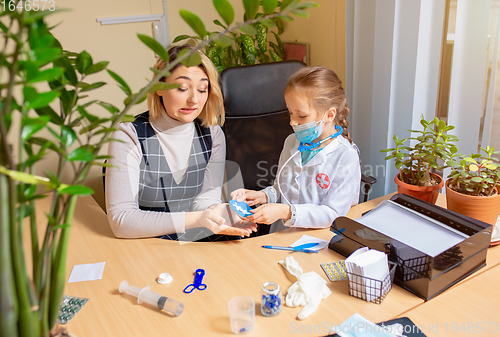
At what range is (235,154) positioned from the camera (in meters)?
1.92

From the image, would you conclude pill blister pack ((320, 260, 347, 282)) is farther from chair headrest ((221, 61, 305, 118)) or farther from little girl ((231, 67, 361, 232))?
chair headrest ((221, 61, 305, 118))

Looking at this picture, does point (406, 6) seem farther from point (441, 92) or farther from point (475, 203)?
point (475, 203)

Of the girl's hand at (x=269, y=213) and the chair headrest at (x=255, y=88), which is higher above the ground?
the chair headrest at (x=255, y=88)

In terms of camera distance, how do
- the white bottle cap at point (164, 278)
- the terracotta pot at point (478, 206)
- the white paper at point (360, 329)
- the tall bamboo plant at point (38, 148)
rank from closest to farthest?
the tall bamboo plant at point (38, 148) → the white paper at point (360, 329) → the white bottle cap at point (164, 278) → the terracotta pot at point (478, 206)

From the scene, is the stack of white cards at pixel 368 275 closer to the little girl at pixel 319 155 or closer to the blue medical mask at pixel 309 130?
the little girl at pixel 319 155

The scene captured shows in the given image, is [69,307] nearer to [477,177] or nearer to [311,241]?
[311,241]

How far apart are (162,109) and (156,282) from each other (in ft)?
2.29

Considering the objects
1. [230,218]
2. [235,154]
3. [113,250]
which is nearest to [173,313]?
[113,250]

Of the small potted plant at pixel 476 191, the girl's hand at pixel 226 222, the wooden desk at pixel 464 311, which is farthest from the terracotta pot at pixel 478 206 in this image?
the girl's hand at pixel 226 222

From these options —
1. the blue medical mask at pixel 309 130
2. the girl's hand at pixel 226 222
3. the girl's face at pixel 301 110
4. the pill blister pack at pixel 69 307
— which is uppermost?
the girl's face at pixel 301 110

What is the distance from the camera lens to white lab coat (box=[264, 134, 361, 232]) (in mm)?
1310

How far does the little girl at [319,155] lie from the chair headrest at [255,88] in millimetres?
407

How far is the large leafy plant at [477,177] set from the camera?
1203mm

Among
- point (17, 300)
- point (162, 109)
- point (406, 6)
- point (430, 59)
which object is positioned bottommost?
point (17, 300)
